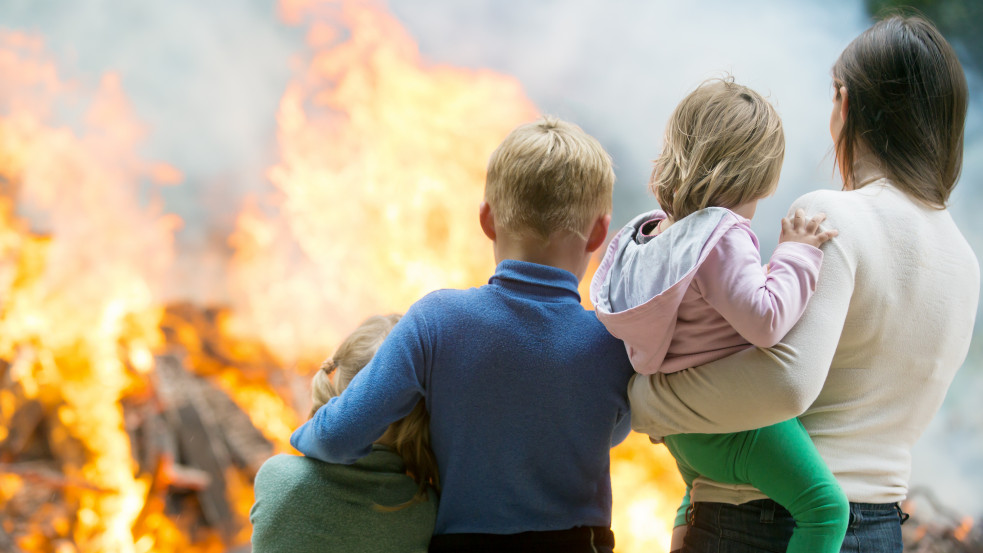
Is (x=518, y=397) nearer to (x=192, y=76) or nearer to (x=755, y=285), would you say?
(x=755, y=285)

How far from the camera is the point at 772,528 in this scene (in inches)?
31.8

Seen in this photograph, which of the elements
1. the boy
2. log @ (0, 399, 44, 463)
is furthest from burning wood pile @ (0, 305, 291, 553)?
the boy

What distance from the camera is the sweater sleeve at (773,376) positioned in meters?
0.73

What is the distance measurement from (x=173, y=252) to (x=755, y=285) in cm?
290

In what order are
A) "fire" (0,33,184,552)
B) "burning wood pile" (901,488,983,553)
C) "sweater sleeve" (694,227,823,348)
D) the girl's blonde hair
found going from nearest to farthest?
"sweater sleeve" (694,227,823,348)
the girl's blonde hair
"burning wood pile" (901,488,983,553)
"fire" (0,33,184,552)

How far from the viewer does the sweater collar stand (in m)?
0.87

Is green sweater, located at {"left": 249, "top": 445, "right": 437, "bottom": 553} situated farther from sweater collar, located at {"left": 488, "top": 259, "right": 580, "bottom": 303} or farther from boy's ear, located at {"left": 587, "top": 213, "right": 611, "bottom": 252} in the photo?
boy's ear, located at {"left": 587, "top": 213, "right": 611, "bottom": 252}

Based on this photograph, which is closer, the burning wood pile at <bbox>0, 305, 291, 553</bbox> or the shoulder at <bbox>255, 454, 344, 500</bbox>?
the shoulder at <bbox>255, 454, 344, 500</bbox>

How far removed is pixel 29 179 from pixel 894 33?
10.9 feet

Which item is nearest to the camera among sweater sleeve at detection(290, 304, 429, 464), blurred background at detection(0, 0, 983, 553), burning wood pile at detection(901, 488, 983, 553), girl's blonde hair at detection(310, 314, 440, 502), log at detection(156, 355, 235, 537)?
sweater sleeve at detection(290, 304, 429, 464)

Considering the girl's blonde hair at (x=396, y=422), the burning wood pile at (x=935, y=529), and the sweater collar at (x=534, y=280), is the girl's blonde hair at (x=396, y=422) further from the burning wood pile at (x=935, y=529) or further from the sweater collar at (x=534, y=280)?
the burning wood pile at (x=935, y=529)

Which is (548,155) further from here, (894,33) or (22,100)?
(22,100)

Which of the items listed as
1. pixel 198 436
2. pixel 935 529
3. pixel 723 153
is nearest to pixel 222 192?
pixel 198 436

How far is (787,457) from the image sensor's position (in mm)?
761
